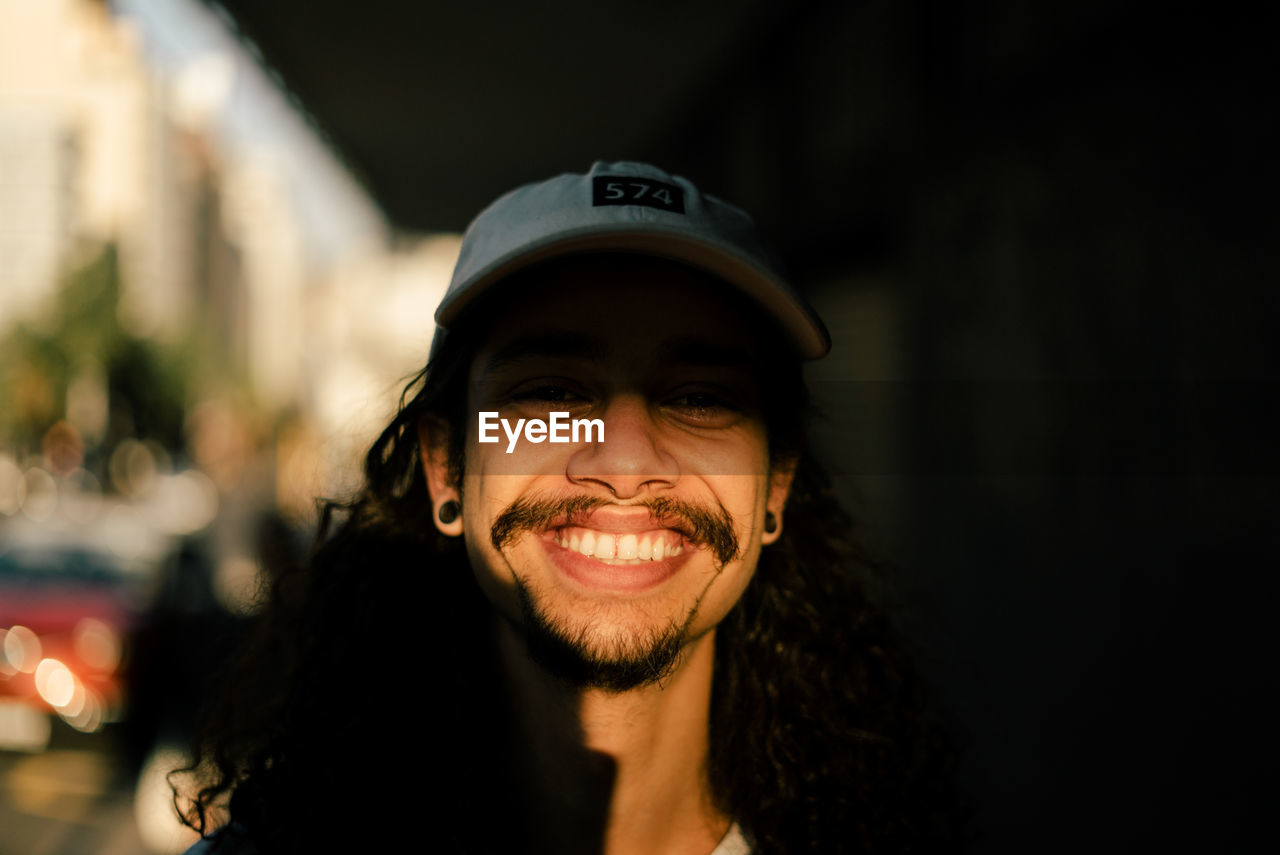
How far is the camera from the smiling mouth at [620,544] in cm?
176

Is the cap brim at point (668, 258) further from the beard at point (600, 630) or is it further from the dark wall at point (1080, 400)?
the dark wall at point (1080, 400)

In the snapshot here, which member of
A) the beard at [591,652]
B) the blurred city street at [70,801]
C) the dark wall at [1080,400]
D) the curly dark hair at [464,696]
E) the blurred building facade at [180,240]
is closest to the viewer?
the beard at [591,652]

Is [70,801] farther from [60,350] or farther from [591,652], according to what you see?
[60,350]

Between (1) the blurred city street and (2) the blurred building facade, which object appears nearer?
(1) the blurred city street

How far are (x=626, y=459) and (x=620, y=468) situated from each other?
0.8 inches

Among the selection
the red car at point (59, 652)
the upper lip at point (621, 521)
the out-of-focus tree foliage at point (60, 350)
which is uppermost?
the out-of-focus tree foliage at point (60, 350)

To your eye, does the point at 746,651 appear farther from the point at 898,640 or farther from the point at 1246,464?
the point at 1246,464

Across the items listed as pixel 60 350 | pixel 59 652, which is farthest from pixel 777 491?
pixel 60 350

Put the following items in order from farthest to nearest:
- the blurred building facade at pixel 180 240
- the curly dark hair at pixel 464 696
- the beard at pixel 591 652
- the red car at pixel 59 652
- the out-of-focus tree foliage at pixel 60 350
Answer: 1. the out-of-focus tree foliage at pixel 60 350
2. the blurred building facade at pixel 180 240
3. the red car at pixel 59 652
4. the curly dark hair at pixel 464 696
5. the beard at pixel 591 652

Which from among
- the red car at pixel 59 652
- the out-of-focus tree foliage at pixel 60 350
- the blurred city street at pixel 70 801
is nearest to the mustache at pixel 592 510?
the blurred city street at pixel 70 801

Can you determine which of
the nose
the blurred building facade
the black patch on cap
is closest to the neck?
the nose

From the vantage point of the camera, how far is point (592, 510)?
1.78m

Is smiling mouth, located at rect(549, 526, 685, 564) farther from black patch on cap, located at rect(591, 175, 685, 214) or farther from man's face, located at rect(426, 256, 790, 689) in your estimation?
black patch on cap, located at rect(591, 175, 685, 214)

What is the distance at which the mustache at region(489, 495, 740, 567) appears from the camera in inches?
70.1
